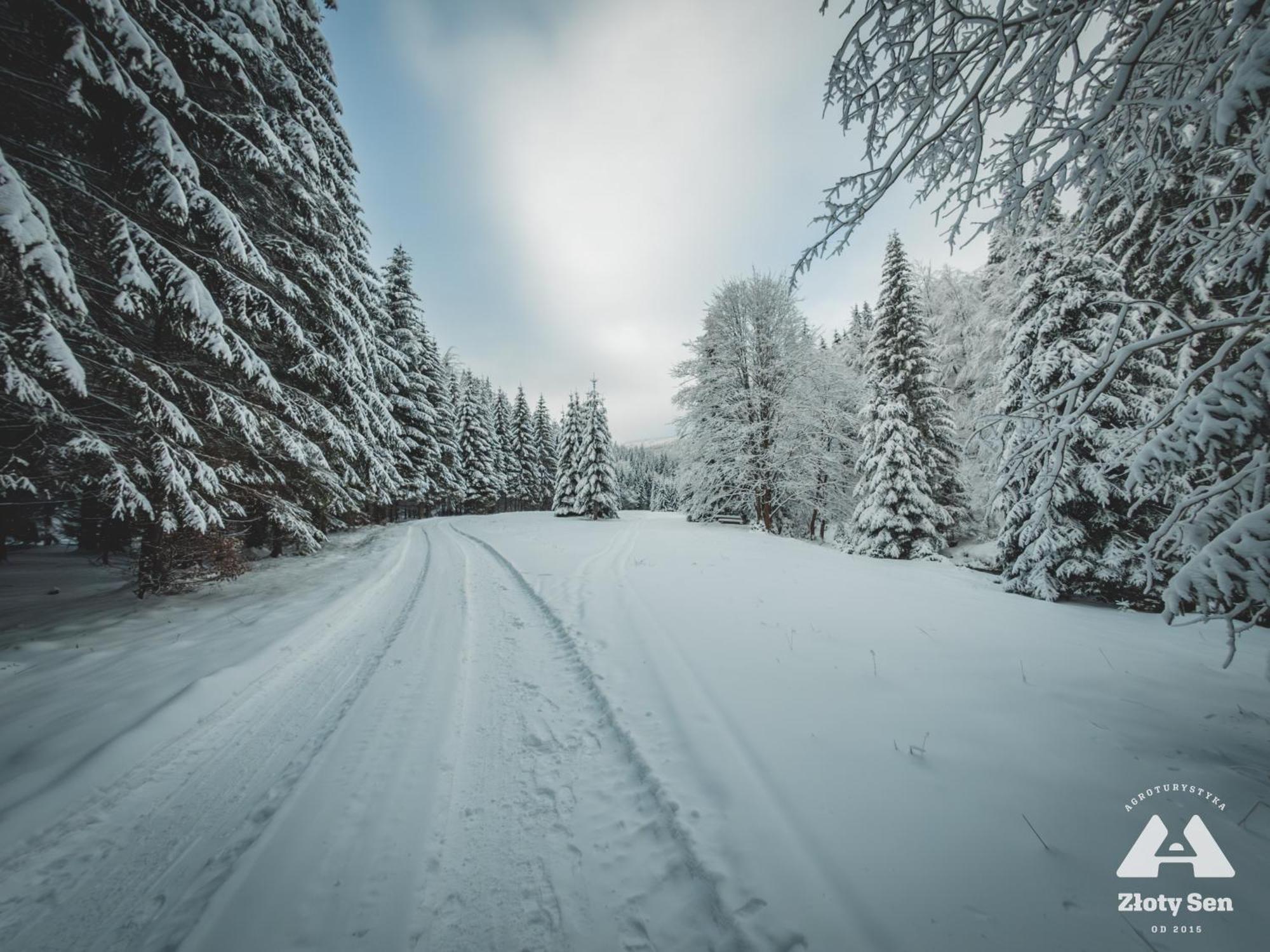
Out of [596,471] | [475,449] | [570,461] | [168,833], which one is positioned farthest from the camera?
[475,449]

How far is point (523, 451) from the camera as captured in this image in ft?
138

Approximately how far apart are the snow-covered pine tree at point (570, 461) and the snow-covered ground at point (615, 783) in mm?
24324

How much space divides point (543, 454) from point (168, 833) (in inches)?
1722

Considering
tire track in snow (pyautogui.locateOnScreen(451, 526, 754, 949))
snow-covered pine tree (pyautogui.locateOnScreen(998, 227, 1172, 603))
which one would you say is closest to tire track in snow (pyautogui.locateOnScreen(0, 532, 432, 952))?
tire track in snow (pyautogui.locateOnScreen(451, 526, 754, 949))

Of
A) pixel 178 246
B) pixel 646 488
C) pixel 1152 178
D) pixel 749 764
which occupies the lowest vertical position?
pixel 749 764

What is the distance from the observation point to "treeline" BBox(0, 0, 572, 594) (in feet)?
14.0

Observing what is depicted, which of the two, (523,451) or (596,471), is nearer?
(596,471)

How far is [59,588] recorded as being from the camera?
699 cm

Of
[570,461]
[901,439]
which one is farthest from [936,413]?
[570,461]

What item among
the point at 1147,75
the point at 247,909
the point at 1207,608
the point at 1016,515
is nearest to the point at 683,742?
the point at 247,909

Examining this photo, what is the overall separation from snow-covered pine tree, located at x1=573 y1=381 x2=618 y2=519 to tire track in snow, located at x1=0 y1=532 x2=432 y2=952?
2425 centimetres

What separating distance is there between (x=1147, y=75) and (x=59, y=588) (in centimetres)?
1470

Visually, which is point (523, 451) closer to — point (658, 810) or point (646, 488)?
point (646, 488)

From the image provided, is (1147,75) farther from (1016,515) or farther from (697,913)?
(1016,515)
